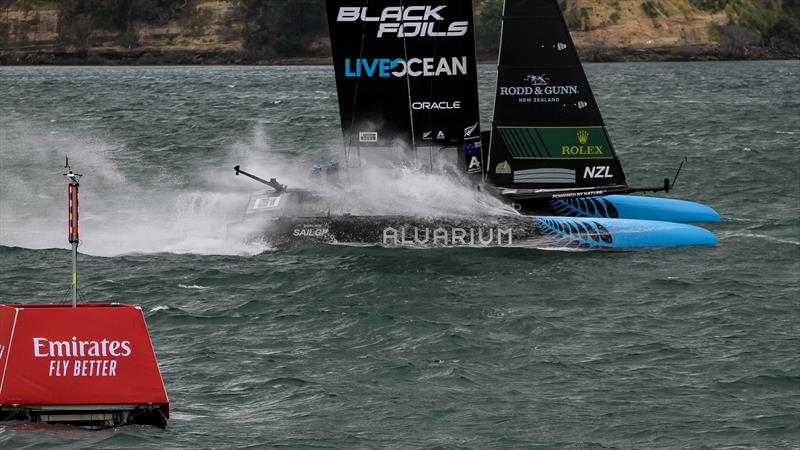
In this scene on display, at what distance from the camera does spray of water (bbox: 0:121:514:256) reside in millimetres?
27219

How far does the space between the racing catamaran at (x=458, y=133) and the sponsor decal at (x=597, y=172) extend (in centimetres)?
2

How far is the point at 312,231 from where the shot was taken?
26.8 meters

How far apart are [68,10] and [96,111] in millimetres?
80140

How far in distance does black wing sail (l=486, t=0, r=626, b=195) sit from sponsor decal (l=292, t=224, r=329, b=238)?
391 cm

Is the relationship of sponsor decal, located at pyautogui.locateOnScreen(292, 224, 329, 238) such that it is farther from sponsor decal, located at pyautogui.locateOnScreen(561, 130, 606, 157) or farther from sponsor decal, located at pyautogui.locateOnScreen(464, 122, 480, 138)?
sponsor decal, located at pyautogui.locateOnScreen(561, 130, 606, 157)

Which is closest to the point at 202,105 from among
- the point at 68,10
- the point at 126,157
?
the point at 126,157

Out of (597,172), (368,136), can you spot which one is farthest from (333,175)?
(597,172)

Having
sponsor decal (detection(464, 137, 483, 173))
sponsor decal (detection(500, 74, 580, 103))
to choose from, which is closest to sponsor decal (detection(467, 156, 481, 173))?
sponsor decal (detection(464, 137, 483, 173))

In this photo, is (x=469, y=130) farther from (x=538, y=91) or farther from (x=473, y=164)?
(x=538, y=91)

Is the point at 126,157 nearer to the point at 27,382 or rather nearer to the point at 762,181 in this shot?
the point at 762,181

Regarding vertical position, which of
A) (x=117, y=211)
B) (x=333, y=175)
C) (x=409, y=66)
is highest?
(x=409, y=66)

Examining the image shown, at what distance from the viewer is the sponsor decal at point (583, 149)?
2766 centimetres

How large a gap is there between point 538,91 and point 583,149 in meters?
1.64

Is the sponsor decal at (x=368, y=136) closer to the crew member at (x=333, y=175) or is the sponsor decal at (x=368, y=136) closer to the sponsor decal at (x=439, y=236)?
the crew member at (x=333, y=175)
